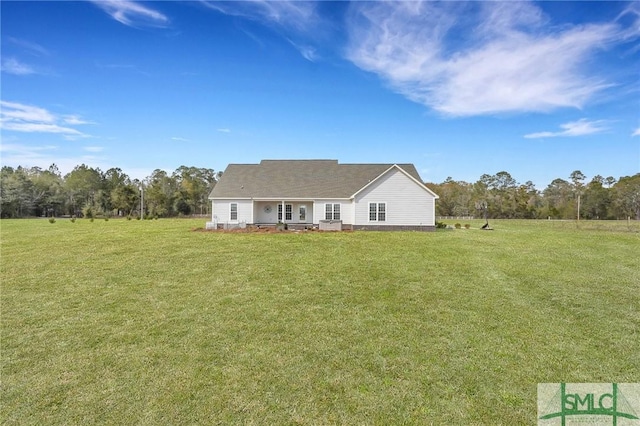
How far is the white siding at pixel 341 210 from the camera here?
24078mm

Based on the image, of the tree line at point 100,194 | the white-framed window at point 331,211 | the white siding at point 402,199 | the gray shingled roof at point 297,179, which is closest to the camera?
the white siding at point 402,199

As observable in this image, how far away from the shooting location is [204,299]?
8.58m

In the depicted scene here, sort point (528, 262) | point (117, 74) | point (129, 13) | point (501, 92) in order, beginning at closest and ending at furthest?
point (129, 13), point (528, 262), point (117, 74), point (501, 92)

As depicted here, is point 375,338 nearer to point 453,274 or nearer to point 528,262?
point 453,274

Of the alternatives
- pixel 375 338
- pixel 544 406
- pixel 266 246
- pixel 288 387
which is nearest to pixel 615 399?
pixel 544 406

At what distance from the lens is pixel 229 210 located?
Result: 25281mm

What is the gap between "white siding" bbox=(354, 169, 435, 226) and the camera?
22.8 meters

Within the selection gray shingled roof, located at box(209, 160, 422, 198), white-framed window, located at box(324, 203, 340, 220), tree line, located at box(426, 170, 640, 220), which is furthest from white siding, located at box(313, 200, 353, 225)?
tree line, located at box(426, 170, 640, 220)

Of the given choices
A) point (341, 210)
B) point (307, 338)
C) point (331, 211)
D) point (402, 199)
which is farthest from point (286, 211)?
point (307, 338)

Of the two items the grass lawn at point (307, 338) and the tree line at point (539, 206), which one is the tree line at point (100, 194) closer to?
the grass lawn at point (307, 338)

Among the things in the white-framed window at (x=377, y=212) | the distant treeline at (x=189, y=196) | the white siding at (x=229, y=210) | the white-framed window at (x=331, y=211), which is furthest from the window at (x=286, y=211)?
the distant treeline at (x=189, y=196)

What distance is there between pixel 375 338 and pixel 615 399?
11.6 ft

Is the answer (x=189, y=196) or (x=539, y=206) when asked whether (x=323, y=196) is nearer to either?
(x=189, y=196)

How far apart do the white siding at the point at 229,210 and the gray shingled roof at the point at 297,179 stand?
0.52 metres
